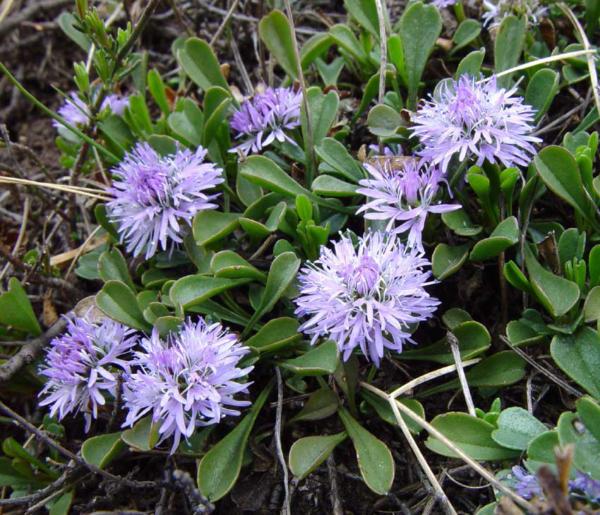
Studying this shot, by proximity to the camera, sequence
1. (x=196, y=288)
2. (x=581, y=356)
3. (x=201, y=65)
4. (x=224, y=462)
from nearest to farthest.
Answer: (x=581, y=356)
(x=224, y=462)
(x=196, y=288)
(x=201, y=65)

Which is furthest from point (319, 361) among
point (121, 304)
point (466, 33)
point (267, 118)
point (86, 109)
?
point (86, 109)

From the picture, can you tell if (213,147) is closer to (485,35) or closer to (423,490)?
(485,35)

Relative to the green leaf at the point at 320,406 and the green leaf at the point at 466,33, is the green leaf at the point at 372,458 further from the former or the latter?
the green leaf at the point at 466,33

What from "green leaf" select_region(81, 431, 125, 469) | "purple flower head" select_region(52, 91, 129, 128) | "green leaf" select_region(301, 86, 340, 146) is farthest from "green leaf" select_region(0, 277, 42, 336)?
"green leaf" select_region(301, 86, 340, 146)

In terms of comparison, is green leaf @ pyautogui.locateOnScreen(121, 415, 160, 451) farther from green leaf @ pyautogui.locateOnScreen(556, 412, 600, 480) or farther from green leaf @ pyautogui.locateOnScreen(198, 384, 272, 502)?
green leaf @ pyautogui.locateOnScreen(556, 412, 600, 480)

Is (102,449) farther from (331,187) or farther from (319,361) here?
(331,187)

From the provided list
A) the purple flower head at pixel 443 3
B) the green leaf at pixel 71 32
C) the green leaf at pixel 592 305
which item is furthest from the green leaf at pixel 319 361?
the green leaf at pixel 71 32
